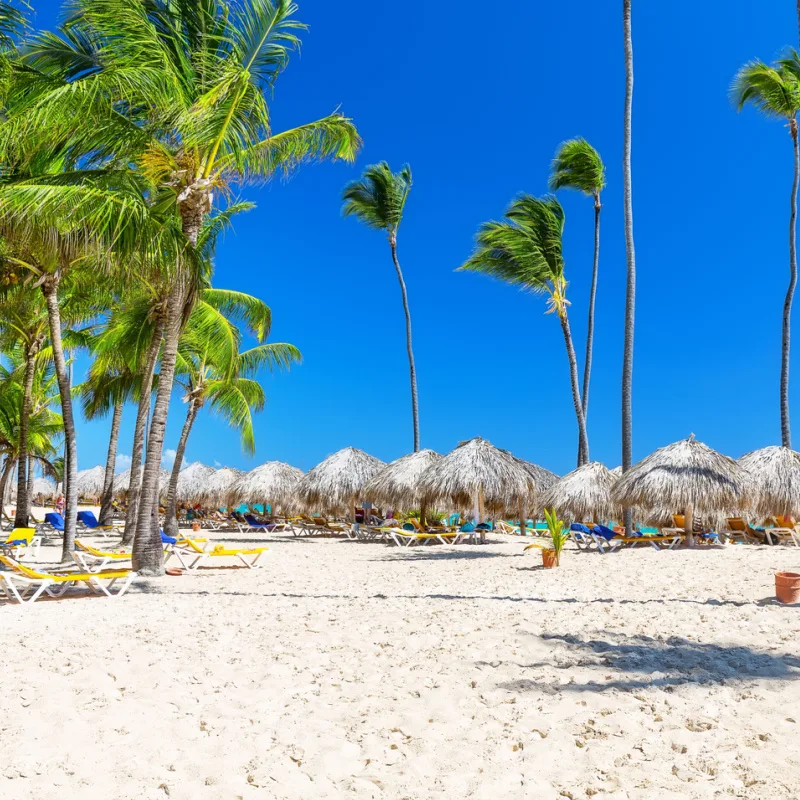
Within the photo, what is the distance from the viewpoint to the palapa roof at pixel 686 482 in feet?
44.3

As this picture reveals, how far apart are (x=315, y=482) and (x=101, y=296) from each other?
912 centimetres

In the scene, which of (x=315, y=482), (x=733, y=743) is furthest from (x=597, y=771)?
(x=315, y=482)

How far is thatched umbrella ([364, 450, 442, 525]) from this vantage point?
693 inches

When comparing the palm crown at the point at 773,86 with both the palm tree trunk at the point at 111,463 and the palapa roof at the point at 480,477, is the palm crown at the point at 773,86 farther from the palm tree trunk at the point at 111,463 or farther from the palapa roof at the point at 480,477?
the palm tree trunk at the point at 111,463

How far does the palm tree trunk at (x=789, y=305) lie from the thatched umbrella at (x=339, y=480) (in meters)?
11.7

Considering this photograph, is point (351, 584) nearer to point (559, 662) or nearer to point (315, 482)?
point (559, 662)

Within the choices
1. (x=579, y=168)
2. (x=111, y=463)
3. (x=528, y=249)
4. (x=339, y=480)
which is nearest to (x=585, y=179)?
(x=579, y=168)

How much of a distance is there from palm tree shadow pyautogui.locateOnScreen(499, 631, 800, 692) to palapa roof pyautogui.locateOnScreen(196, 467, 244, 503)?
2363 cm

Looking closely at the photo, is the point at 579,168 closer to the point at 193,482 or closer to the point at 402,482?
the point at 402,482

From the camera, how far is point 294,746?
3.43m

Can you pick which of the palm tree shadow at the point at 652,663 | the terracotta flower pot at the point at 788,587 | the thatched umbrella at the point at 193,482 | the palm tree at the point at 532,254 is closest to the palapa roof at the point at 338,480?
the palm tree at the point at 532,254

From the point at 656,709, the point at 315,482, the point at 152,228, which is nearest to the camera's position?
the point at 656,709

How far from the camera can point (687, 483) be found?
13.6 meters

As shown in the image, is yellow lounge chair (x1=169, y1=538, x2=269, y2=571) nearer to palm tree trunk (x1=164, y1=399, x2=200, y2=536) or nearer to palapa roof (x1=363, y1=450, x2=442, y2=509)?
palm tree trunk (x1=164, y1=399, x2=200, y2=536)
